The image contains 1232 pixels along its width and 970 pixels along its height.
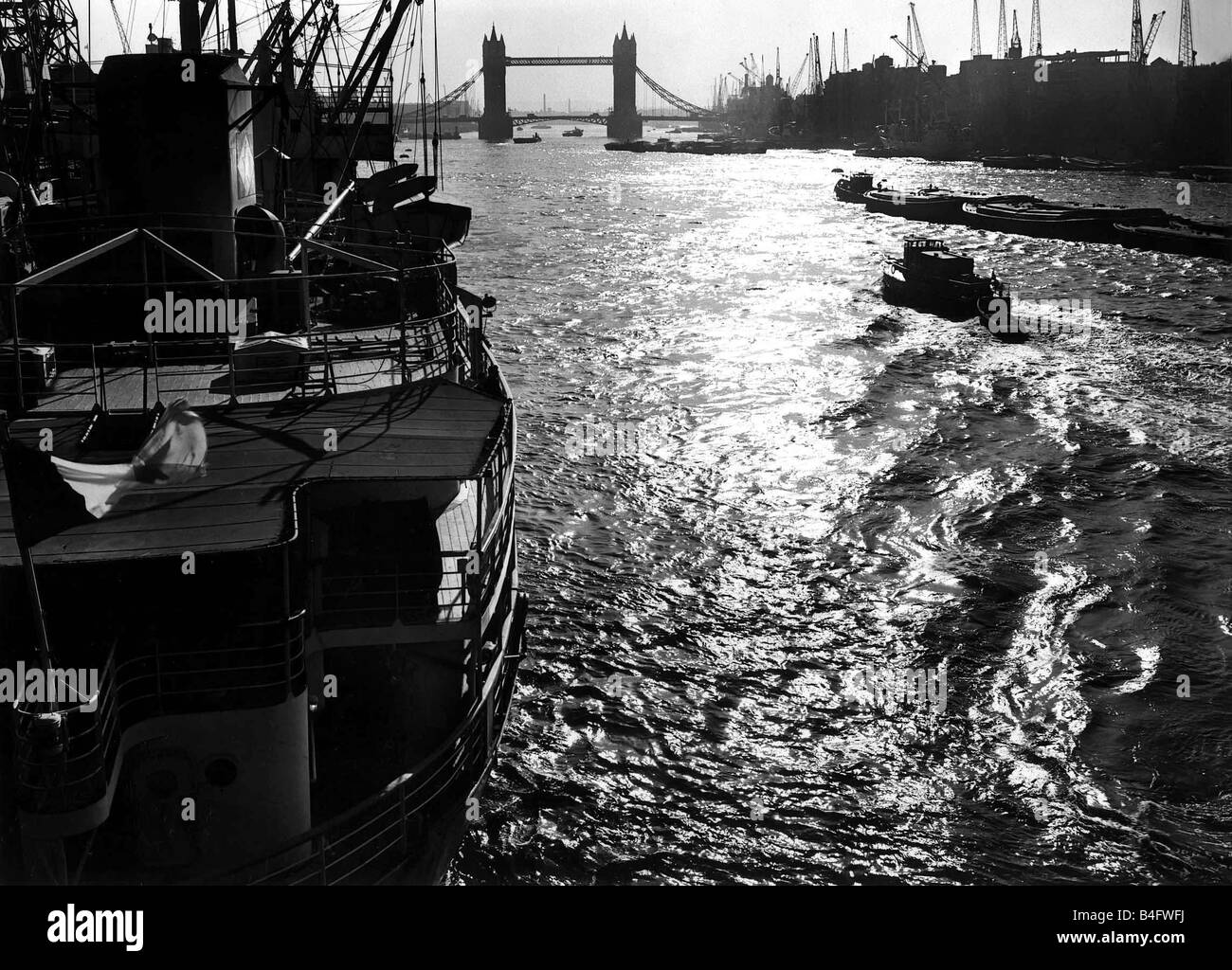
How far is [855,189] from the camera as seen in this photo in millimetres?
152250

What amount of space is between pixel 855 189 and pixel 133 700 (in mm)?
153282

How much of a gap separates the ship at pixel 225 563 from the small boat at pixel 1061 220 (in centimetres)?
9668

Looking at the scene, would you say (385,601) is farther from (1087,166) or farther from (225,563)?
(1087,166)

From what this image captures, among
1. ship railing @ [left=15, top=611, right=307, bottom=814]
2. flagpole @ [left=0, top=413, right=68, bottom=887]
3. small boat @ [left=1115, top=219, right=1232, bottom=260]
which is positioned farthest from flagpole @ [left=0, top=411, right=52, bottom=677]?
small boat @ [left=1115, top=219, right=1232, bottom=260]

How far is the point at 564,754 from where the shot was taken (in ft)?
65.8

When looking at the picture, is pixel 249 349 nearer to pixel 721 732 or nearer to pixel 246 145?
pixel 246 145

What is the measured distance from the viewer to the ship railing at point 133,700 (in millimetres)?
9992

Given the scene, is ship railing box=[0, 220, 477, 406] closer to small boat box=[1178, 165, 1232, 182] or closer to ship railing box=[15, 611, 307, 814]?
ship railing box=[15, 611, 307, 814]

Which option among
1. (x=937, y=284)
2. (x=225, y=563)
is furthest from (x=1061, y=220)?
(x=225, y=563)

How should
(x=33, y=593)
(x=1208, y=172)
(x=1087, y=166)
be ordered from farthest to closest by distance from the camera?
(x=1087, y=166), (x=1208, y=172), (x=33, y=593)

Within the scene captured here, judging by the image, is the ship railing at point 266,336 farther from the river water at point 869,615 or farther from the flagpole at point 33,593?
the river water at point 869,615

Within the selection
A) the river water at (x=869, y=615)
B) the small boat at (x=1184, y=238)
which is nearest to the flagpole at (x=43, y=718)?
the river water at (x=869, y=615)

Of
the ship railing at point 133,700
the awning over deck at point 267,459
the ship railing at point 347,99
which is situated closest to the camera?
the ship railing at point 133,700
